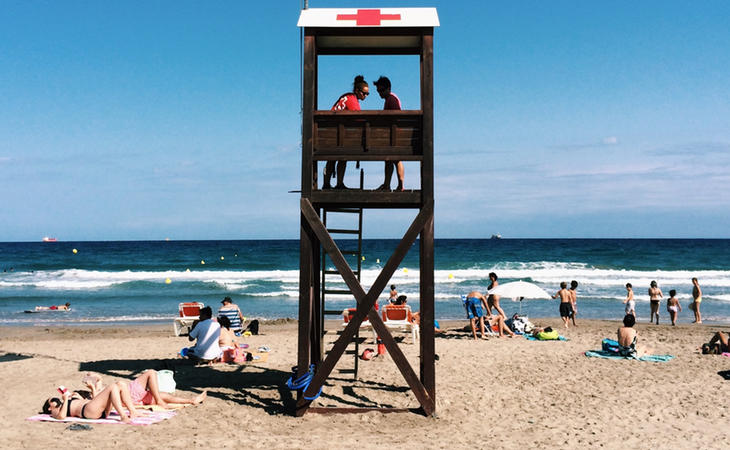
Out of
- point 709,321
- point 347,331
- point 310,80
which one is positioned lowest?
point 709,321

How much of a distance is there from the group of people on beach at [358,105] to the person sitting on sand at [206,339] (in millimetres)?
4256

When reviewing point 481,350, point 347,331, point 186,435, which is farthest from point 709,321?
point 186,435

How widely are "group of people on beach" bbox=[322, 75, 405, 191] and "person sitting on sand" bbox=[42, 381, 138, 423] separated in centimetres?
Answer: 372

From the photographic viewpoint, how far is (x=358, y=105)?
8.16 m

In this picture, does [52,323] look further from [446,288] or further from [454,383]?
[446,288]

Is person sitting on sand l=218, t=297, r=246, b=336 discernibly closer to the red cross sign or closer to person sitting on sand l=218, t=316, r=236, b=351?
person sitting on sand l=218, t=316, r=236, b=351

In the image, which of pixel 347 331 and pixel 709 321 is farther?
pixel 709 321

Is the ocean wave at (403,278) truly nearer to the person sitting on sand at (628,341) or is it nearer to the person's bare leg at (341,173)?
the person sitting on sand at (628,341)

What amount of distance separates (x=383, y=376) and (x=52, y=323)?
14984mm

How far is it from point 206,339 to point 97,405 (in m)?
3.33

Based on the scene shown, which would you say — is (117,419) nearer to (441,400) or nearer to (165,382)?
(165,382)

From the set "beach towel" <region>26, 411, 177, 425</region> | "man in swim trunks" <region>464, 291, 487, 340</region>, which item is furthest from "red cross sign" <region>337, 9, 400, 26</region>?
"man in swim trunks" <region>464, 291, 487, 340</region>

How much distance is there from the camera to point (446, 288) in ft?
110

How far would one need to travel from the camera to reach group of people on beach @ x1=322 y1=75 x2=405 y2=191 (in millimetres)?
8070
